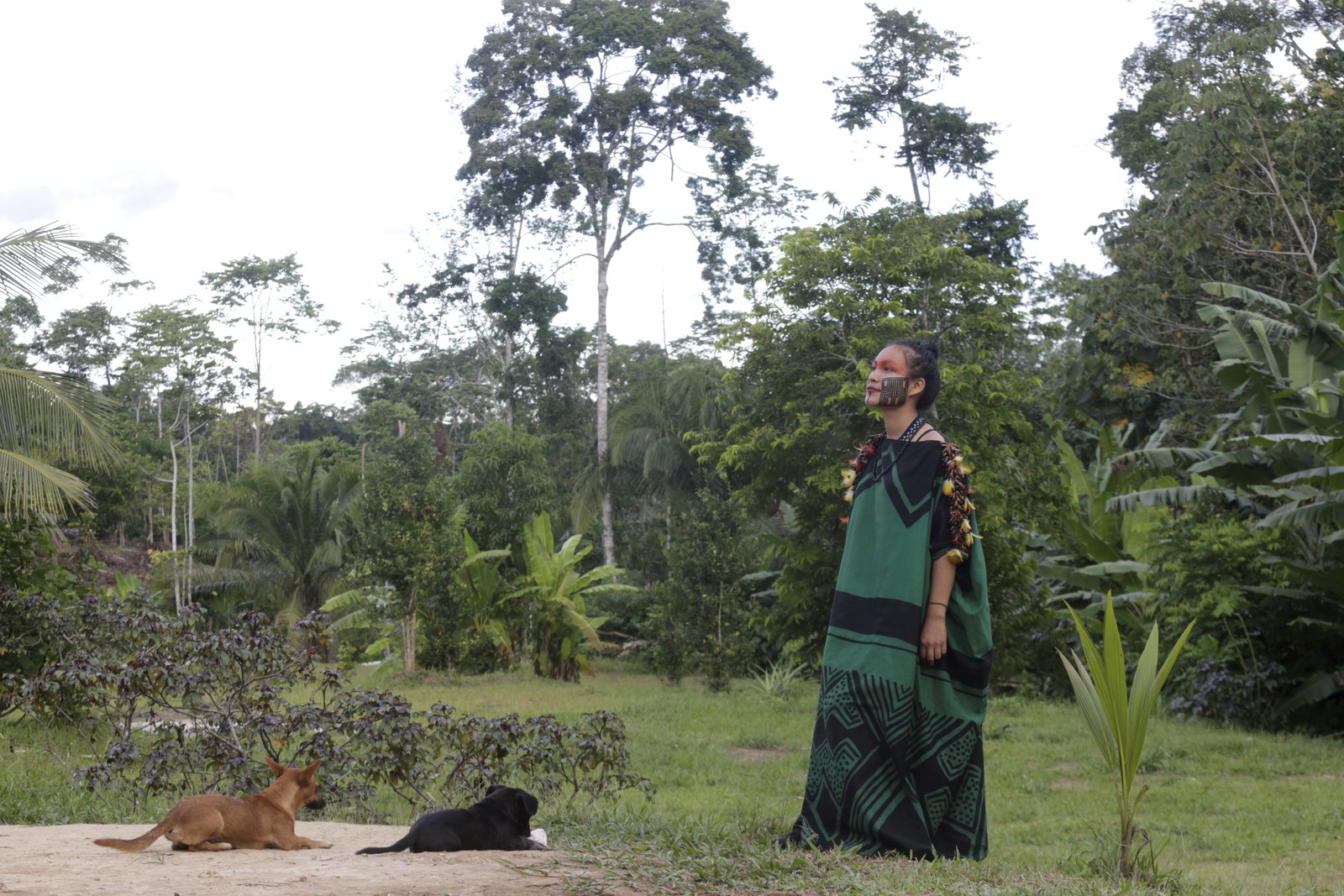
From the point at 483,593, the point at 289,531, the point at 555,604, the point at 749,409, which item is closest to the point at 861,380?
the point at 749,409

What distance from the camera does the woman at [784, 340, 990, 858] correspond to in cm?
409

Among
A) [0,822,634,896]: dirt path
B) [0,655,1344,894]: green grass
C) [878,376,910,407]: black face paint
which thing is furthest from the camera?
[878,376,910,407]: black face paint

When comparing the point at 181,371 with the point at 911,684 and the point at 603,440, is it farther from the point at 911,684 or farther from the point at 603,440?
the point at 911,684

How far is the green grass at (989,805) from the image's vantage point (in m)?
3.65

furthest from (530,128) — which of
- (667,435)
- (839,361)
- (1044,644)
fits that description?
(1044,644)

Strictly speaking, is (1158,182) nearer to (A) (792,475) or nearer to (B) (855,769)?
(A) (792,475)

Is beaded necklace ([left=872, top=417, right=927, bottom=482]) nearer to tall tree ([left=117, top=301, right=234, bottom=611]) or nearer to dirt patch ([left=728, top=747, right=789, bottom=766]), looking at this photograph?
dirt patch ([left=728, top=747, right=789, bottom=766])

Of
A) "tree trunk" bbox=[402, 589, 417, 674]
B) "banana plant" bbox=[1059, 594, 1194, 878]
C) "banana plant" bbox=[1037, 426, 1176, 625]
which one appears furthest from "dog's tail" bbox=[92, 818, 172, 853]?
"tree trunk" bbox=[402, 589, 417, 674]

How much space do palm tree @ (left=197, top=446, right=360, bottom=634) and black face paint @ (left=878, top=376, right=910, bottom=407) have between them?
20.0m

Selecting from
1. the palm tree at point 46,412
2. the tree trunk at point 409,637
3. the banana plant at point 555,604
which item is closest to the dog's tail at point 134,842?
the palm tree at point 46,412

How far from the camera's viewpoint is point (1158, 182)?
57.5 ft

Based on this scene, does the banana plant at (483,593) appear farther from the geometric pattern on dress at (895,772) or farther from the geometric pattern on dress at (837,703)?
the geometric pattern on dress at (895,772)

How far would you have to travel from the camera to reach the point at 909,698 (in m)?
4.12

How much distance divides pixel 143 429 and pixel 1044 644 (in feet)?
70.4
